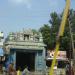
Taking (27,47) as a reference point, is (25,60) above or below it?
below

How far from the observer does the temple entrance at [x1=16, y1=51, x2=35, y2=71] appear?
42.8 metres

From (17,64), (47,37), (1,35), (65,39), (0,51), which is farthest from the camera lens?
(47,37)

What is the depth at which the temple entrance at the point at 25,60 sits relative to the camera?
4281 centimetres

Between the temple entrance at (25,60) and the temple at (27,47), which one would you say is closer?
the temple at (27,47)

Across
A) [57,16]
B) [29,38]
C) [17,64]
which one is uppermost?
[57,16]

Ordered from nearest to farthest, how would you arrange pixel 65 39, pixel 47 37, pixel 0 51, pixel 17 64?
pixel 0 51 < pixel 17 64 < pixel 65 39 < pixel 47 37

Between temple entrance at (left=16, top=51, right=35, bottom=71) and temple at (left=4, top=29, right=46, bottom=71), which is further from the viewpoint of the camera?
temple entrance at (left=16, top=51, right=35, bottom=71)

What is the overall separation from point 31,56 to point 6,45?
3896mm

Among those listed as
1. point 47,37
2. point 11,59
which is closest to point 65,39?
point 47,37

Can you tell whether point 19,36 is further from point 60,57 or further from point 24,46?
point 60,57

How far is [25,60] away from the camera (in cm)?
4459

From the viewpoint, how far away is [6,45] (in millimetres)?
41469

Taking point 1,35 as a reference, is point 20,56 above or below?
below

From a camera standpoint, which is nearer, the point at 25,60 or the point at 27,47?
the point at 27,47
